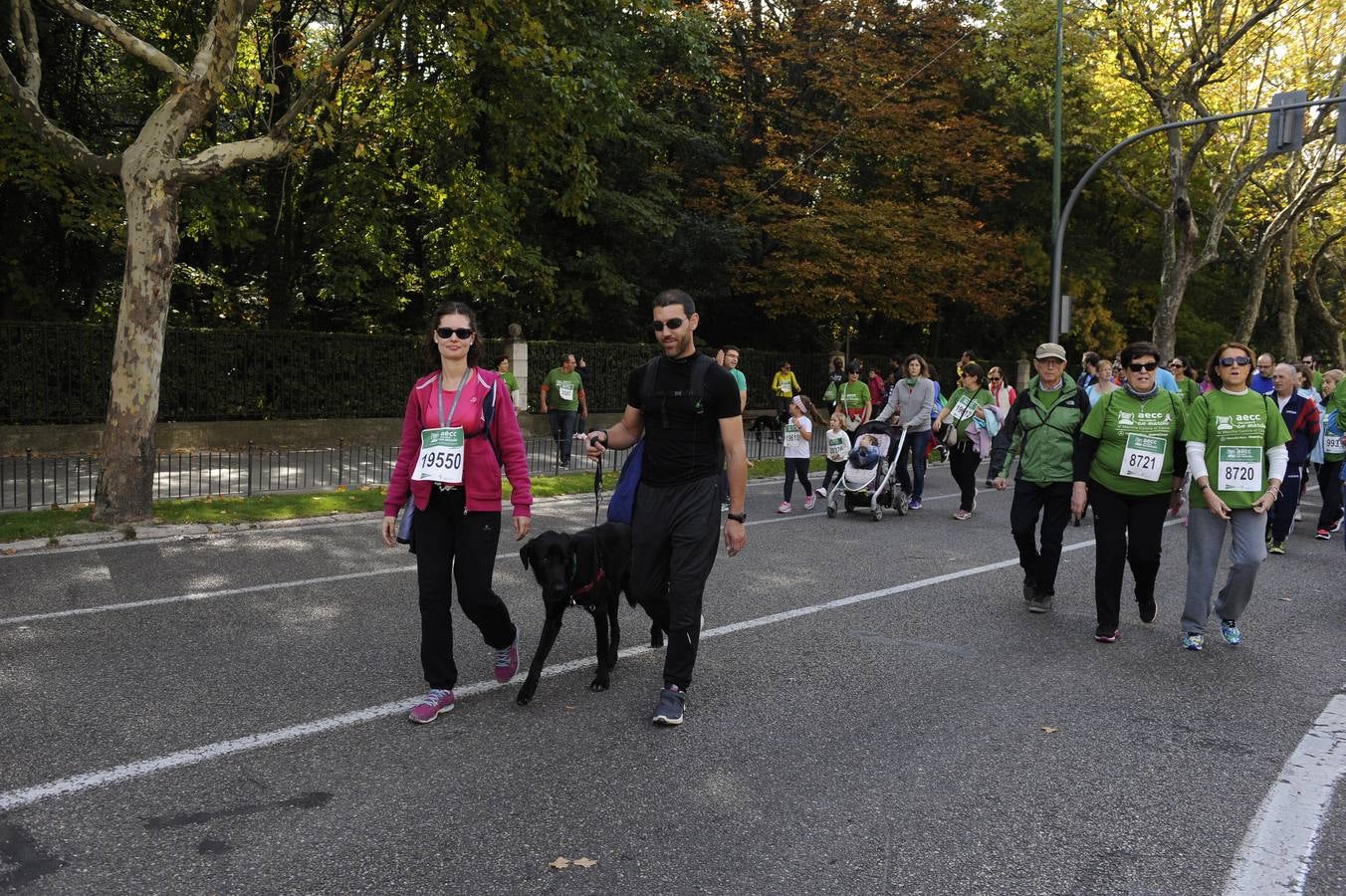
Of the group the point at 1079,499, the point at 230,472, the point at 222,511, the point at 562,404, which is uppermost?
the point at 562,404

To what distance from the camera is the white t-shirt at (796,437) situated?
39.5 feet

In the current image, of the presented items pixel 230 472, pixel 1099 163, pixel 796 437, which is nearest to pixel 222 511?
pixel 230 472

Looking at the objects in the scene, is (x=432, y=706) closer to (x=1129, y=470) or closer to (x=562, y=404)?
(x=1129, y=470)

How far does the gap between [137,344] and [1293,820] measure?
10.3 m

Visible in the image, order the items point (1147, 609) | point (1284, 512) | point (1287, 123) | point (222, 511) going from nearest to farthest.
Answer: point (1147, 609), point (1284, 512), point (222, 511), point (1287, 123)

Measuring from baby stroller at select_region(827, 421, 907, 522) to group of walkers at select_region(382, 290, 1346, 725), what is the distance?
3.01 metres

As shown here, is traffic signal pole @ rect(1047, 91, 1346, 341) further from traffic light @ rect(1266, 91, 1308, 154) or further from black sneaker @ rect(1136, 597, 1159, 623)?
black sneaker @ rect(1136, 597, 1159, 623)

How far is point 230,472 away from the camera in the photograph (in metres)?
14.8

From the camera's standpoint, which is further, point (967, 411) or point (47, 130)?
point (967, 411)

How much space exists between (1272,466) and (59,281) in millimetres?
21323

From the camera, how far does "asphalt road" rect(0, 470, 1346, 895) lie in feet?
11.2

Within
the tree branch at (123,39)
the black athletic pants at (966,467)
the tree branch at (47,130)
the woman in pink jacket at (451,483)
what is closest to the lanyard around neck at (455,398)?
the woman in pink jacket at (451,483)

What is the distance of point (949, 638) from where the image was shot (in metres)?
6.49

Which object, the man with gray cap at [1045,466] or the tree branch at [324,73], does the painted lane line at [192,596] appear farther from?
the tree branch at [324,73]
